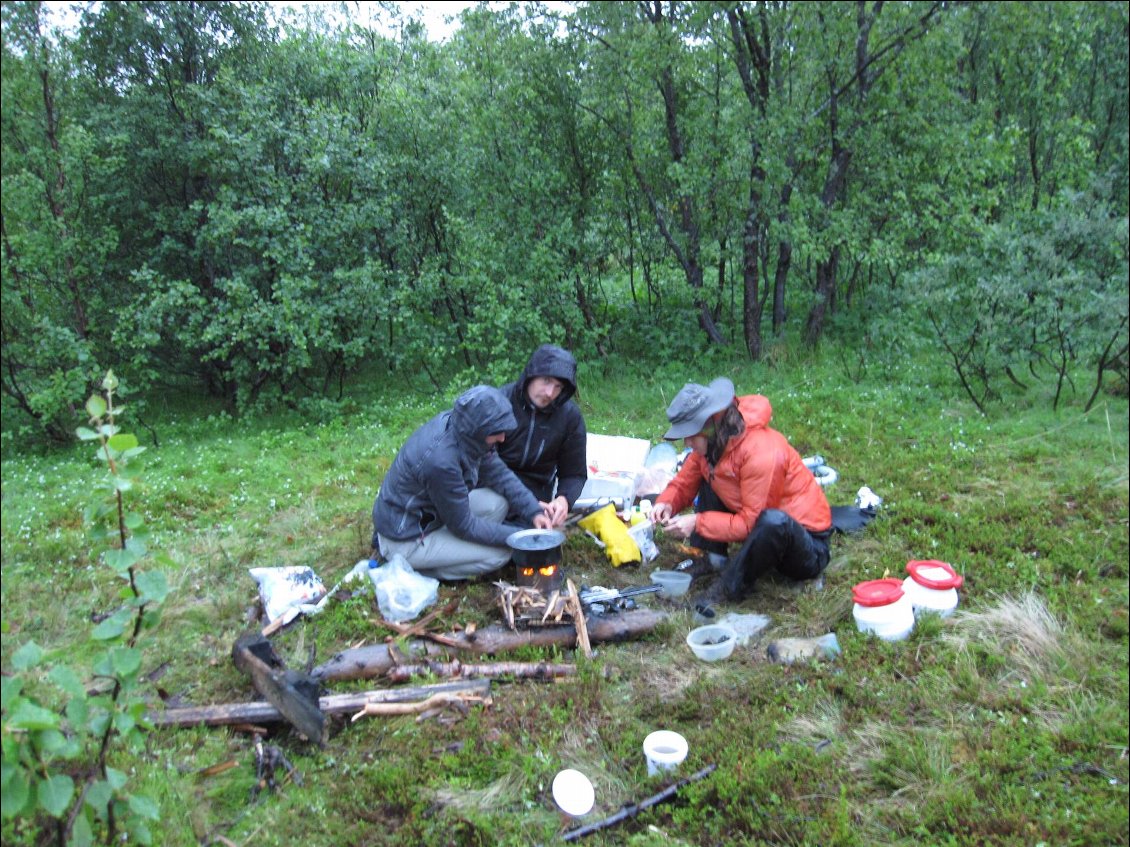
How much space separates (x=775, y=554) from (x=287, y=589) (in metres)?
2.56

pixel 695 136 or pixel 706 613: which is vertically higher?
pixel 695 136

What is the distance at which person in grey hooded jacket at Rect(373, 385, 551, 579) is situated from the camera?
429 cm

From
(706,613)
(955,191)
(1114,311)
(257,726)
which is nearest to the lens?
(257,726)

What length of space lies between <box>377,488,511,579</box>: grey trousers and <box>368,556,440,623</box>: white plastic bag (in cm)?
7

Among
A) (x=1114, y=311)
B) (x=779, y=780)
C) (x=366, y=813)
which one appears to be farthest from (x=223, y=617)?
(x=1114, y=311)

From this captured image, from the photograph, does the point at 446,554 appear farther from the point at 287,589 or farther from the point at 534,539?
the point at 287,589

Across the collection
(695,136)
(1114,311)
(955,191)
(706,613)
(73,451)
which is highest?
(695,136)

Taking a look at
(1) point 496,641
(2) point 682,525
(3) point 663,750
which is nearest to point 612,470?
(2) point 682,525

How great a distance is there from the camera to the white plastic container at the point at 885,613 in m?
3.67

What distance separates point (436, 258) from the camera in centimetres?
930

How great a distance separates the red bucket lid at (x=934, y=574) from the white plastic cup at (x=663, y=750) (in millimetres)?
1536

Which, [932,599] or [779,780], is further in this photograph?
[932,599]

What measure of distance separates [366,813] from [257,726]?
731 mm

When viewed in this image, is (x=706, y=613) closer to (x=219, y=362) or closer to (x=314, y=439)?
(x=314, y=439)
